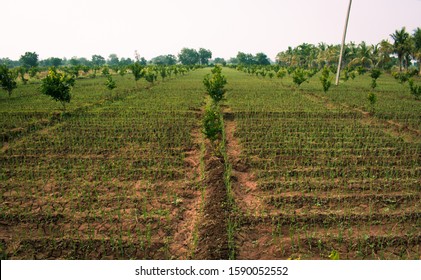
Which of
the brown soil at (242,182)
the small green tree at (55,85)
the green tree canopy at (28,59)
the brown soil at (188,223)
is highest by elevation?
the green tree canopy at (28,59)

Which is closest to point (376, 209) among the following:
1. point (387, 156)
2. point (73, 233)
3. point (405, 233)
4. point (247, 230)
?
point (405, 233)

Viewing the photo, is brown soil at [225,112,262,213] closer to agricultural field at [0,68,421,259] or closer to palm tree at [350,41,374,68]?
agricultural field at [0,68,421,259]

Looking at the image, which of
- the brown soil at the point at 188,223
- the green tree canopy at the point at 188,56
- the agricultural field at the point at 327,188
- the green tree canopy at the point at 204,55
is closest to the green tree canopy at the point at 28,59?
the agricultural field at the point at 327,188

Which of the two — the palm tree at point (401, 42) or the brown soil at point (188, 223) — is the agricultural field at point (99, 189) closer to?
the brown soil at point (188, 223)

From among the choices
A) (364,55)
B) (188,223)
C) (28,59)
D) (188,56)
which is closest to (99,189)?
(188,223)

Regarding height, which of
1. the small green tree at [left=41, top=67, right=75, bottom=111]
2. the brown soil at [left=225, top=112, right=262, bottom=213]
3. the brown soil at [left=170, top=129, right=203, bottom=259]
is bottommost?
the brown soil at [left=170, top=129, right=203, bottom=259]

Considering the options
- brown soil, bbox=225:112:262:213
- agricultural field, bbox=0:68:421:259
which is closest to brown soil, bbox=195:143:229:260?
agricultural field, bbox=0:68:421:259

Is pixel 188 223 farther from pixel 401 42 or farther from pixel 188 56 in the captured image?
pixel 188 56

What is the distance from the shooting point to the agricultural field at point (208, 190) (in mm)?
5633

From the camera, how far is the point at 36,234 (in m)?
5.97

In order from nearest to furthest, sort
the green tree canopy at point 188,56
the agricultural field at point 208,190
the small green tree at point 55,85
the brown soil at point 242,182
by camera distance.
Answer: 1. the agricultural field at point 208,190
2. the brown soil at point 242,182
3. the small green tree at point 55,85
4. the green tree canopy at point 188,56

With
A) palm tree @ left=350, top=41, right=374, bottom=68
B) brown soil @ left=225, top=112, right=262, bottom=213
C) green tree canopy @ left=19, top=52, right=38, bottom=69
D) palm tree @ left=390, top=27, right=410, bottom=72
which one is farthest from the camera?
green tree canopy @ left=19, top=52, right=38, bottom=69

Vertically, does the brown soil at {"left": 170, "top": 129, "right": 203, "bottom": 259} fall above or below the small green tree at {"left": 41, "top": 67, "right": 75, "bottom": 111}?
below

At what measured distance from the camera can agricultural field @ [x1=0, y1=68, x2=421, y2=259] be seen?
18.5ft
